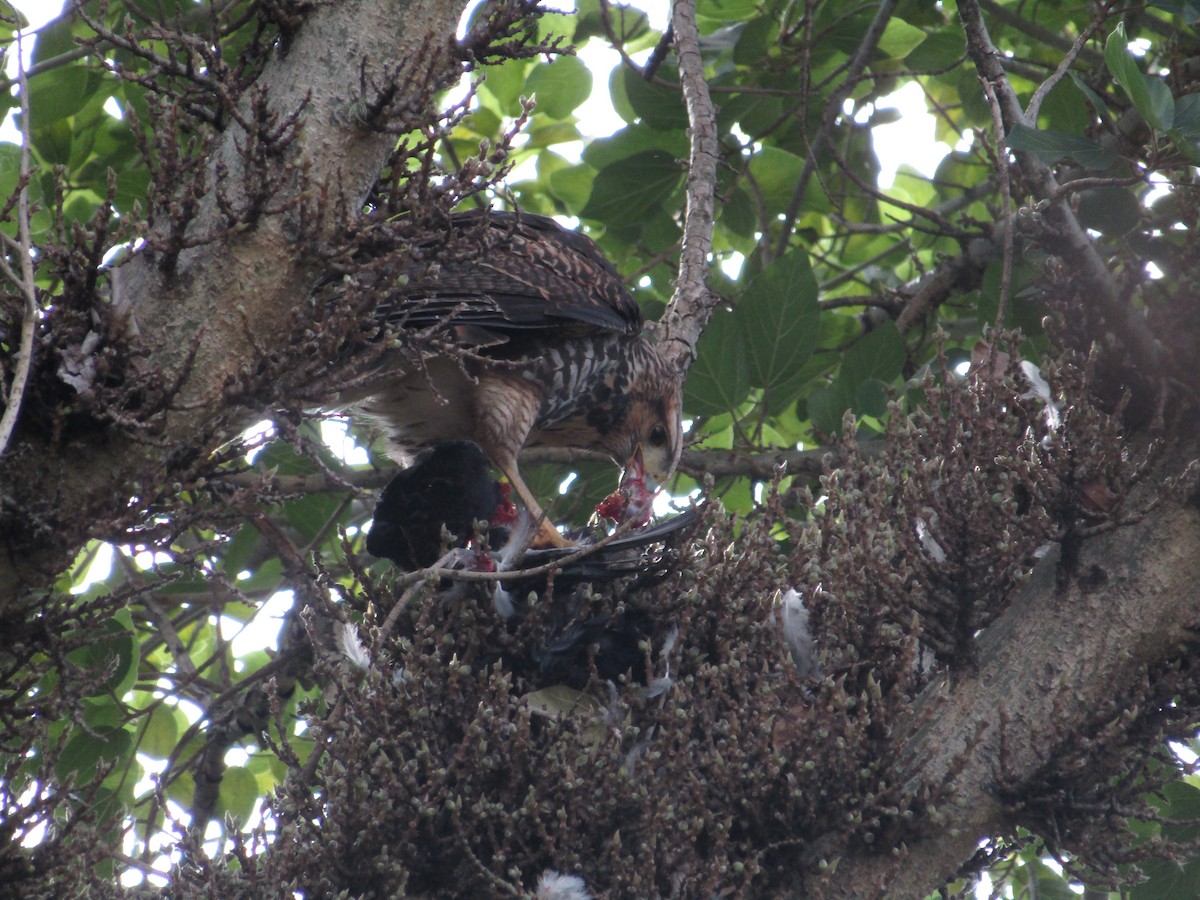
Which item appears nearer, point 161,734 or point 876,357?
point 876,357

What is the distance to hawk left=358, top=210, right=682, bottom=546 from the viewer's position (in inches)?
143

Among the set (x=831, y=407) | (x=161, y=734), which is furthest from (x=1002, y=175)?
(x=161, y=734)

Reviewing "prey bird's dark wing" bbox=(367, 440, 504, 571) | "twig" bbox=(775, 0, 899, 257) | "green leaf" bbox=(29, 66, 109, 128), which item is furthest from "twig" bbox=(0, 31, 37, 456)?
"twig" bbox=(775, 0, 899, 257)

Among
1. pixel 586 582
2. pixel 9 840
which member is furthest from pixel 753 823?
pixel 9 840

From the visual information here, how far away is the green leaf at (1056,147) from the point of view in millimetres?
2713

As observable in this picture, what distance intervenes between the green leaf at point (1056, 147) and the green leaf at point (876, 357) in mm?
1360

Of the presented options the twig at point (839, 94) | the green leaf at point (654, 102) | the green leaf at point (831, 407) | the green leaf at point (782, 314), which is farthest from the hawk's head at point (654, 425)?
the green leaf at point (654, 102)

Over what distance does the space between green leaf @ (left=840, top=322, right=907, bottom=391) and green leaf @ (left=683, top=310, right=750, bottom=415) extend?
1.27ft

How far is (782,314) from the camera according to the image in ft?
13.3

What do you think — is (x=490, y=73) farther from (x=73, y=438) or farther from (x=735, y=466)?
(x=73, y=438)

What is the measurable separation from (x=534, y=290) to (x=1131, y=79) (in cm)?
186

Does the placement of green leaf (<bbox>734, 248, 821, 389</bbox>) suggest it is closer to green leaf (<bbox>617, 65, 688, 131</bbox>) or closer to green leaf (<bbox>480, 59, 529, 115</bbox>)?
green leaf (<bbox>617, 65, 688, 131</bbox>)

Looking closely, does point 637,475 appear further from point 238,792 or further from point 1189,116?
point 1189,116

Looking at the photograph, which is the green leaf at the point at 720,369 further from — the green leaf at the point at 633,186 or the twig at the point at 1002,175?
the twig at the point at 1002,175
